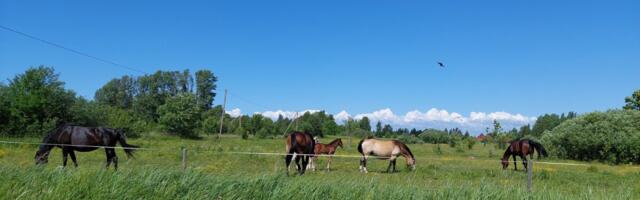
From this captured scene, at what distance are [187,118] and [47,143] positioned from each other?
165 feet

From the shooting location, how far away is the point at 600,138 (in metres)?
28.4

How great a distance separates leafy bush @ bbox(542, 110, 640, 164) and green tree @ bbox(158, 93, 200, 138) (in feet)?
144

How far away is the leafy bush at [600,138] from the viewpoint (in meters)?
27.2

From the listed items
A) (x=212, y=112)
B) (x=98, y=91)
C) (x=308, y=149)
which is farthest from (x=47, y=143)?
(x=98, y=91)

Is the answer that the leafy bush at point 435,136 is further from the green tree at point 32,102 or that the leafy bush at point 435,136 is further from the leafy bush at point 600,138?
the green tree at point 32,102

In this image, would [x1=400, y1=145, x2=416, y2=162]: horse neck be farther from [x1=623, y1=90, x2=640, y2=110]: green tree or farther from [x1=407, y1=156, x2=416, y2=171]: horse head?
[x1=623, y1=90, x2=640, y2=110]: green tree

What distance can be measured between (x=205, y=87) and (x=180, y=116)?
23.6m

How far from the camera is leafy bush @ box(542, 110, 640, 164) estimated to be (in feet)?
89.2

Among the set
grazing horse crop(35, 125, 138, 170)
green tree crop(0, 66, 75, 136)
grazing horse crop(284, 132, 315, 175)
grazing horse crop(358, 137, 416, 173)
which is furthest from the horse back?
green tree crop(0, 66, 75, 136)

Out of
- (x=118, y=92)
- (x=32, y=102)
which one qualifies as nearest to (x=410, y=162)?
(x=32, y=102)

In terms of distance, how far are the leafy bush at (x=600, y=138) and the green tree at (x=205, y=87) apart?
6240 cm

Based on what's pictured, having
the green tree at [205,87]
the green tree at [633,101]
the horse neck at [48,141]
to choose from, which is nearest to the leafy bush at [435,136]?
the green tree at [633,101]

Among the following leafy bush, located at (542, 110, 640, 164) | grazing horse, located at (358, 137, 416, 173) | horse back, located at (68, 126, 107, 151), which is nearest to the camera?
horse back, located at (68, 126, 107, 151)

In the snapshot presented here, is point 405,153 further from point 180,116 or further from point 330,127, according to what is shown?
point 330,127
